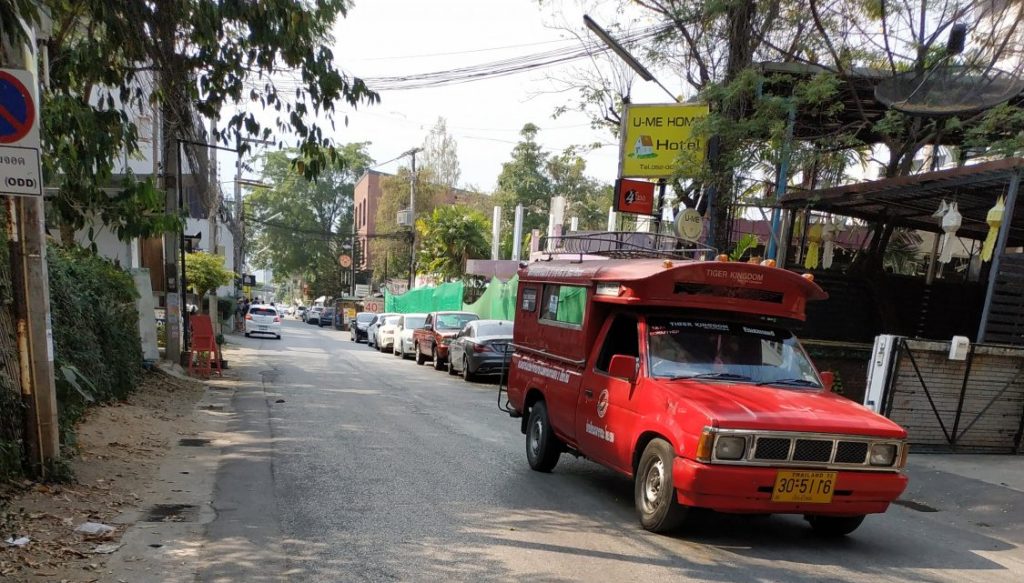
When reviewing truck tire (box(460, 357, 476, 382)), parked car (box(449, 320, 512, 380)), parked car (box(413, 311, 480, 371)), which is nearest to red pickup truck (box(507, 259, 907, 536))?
parked car (box(449, 320, 512, 380))

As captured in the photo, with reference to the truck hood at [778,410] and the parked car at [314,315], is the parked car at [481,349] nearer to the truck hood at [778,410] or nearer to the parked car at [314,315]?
the truck hood at [778,410]

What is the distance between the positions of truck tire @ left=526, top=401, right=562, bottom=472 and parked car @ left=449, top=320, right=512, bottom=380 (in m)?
9.00

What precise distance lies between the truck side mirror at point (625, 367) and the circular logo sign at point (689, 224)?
9222 millimetres

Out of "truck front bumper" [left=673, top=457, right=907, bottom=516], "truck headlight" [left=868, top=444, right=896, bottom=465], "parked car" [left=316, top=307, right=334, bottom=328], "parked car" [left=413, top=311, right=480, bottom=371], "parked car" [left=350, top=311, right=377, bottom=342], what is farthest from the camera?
"parked car" [left=316, top=307, right=334, bottom=328]

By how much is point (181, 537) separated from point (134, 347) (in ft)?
28.0

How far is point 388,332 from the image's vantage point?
2975 cm

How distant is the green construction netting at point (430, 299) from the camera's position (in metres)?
32.1

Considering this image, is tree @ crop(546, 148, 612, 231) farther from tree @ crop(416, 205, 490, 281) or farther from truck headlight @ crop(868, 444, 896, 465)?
truck headlight @ crop(868, 444, 896, 465)

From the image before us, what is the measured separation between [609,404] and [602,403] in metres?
0.14

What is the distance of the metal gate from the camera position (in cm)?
991

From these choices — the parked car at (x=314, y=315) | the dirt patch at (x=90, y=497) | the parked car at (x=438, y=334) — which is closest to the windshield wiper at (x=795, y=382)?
the dirt patch at (x=90, y=497)

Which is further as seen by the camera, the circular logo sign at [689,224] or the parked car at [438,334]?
the parked car at [438,334]

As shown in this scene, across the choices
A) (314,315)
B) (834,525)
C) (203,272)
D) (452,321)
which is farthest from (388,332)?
(314,315)

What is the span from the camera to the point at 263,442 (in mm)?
9555
